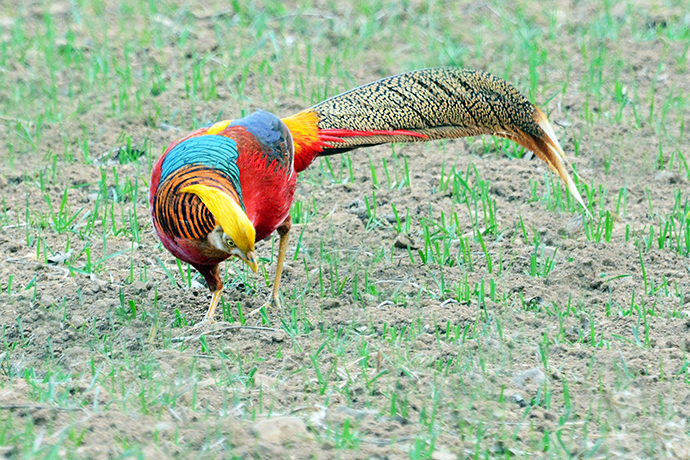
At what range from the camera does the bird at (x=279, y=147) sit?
3305mm

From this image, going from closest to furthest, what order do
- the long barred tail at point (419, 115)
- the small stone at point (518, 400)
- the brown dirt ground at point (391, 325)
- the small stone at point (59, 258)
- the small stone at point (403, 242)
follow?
1. the brown dirt ground at point (391, 325)
2. the small stone at point (518, 400)
3. the long barred tail at point (419, 115)
4. the small stone at point (59, 258)
5. the small stone at point (403, 242)

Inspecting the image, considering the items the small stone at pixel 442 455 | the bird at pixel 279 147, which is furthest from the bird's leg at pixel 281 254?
the small stone at pixel 442 455

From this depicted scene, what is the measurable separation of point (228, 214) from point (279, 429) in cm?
76

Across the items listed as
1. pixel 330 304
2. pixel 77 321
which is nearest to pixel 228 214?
pixel 330 304

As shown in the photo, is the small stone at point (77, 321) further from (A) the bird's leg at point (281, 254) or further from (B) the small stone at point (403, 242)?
(B) the small stone at point (403, 242)

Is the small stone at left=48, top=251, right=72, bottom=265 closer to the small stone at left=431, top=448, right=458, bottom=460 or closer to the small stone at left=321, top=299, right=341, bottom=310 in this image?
the small stone at left=321, top=299, right=341, bottom=310

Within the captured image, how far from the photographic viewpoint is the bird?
10.8 ft

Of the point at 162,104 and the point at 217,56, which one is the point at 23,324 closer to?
the point at 162,104

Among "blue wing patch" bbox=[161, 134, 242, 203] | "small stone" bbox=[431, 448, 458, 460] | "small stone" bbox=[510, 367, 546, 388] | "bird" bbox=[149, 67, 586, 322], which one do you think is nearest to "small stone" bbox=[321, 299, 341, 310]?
"bird" bbox=[149, 67, 586, 322]

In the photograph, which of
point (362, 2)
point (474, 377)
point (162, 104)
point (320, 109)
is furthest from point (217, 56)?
point (474, 377)

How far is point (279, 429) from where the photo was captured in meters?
2.84

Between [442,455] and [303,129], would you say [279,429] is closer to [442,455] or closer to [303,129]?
[442,455]

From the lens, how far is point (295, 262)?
451 centimetres

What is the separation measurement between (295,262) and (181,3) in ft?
12.5
